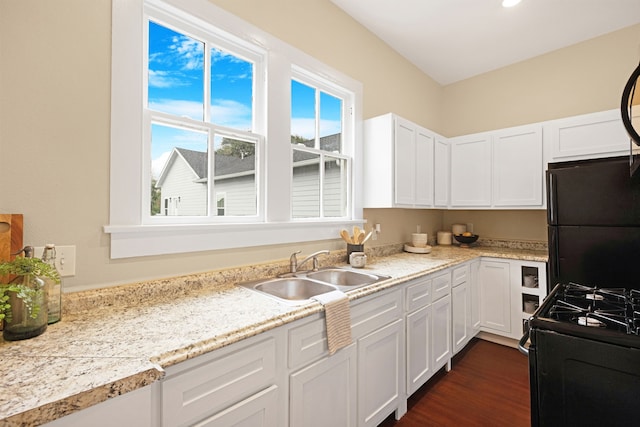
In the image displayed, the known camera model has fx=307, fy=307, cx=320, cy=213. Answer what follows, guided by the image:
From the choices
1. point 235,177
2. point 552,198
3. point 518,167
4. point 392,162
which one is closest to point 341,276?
point 235,177

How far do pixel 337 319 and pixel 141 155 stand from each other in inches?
47.3

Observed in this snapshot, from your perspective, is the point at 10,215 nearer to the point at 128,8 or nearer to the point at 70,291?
the point at 70,291

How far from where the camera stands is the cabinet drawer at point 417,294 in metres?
1.96

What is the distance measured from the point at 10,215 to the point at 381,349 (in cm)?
175

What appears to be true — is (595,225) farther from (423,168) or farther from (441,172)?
(441,172)

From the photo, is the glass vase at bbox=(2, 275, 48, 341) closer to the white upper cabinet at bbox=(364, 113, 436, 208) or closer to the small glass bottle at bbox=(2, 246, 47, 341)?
the small glass bottle at bbox=(2, 246, 47, 341)

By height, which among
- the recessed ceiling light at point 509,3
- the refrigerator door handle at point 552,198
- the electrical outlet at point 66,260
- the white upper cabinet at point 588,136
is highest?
the recessed ceiling light at point 509,3

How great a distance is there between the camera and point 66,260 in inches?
48.4

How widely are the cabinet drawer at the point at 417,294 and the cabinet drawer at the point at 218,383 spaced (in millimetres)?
1080

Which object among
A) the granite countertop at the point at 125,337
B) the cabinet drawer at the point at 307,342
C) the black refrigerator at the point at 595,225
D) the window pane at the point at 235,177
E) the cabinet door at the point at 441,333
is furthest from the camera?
the cabinet door at the point at 441,333

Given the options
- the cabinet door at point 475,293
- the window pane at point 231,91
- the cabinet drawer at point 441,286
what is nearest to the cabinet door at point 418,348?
the cabinet drawer at point 441,286

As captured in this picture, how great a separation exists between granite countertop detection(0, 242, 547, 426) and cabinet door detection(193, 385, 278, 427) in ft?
0.78

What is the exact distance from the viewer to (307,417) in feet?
4.27

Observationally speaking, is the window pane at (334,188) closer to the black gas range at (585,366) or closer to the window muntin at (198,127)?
the window muntin at (198,127)
